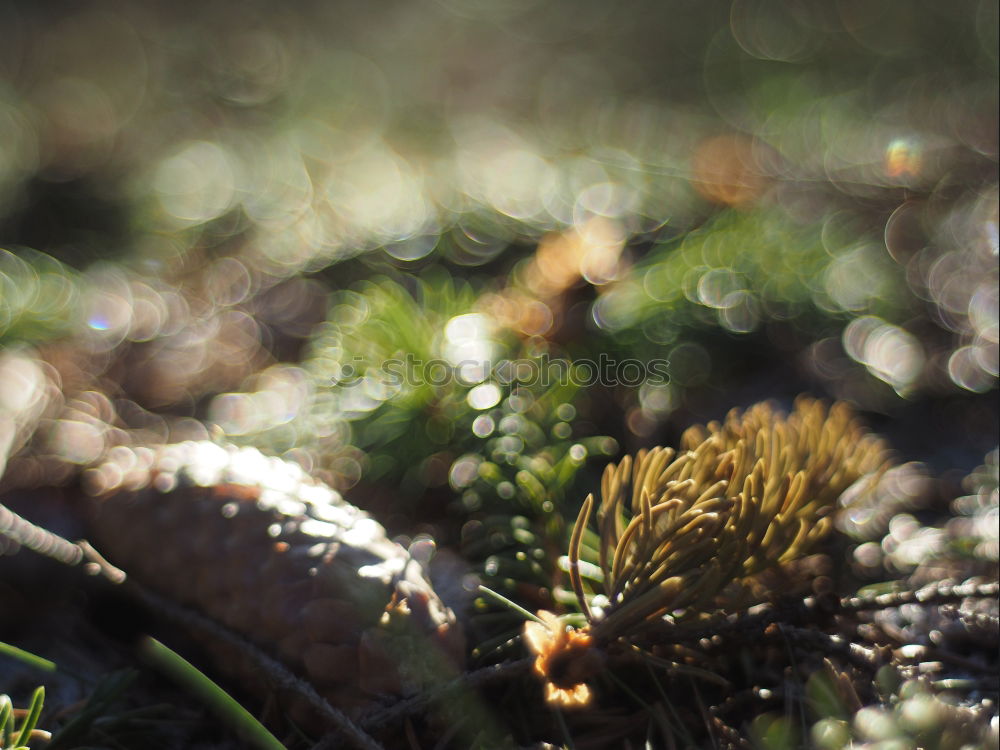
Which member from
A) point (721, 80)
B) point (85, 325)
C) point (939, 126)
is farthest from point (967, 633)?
point (721, 80)

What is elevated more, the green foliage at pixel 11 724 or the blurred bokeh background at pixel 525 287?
the blurred bokeh background at pixel 525 287

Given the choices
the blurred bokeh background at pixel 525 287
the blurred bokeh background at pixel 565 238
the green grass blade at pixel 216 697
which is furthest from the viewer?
the blurred bokeh background at pixel 565 238

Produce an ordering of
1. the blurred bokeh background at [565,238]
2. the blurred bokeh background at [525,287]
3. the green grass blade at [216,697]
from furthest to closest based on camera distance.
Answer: the blurred bokeh background at [565,238], the blurred bokeh background at [525,287], the green grass blade at [216,697]

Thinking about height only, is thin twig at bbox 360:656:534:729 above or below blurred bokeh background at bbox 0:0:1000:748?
below

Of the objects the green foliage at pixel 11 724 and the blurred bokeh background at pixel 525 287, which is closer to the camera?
the green foliage at pixel 11 724

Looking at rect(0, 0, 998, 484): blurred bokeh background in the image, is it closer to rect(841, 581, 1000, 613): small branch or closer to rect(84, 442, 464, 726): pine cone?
rect(84, 442, 464, 726): pine cone

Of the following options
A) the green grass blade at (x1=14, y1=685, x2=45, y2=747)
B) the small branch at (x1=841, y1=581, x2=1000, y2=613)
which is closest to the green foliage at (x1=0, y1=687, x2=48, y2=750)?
the green grass blade at (x1=14, y1=685, x2=45, y2=747)

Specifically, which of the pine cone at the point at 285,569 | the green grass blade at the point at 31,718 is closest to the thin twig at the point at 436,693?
the pine cone at the point at 285,569

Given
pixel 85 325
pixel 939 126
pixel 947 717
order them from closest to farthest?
pixel 947 717, pixel 85 325, pixel 939 126

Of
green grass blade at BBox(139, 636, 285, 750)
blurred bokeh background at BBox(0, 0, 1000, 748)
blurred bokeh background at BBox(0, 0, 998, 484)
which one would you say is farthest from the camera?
blurred bokeh background at BBox(0, 0, 998, 484)

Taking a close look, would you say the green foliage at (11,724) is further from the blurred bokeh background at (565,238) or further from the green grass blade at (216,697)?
the blurred bokeh background at (565,238)

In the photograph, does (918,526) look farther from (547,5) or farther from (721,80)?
(547,5)
